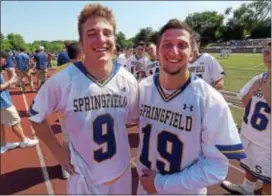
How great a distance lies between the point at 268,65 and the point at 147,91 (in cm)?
165

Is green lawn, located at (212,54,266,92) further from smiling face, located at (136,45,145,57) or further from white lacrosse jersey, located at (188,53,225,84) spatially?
white lacrosse jersey, located at (188,53,225,84)

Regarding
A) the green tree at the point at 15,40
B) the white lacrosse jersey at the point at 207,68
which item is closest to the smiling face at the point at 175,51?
the white lacrosse jersey at the point at 207,68

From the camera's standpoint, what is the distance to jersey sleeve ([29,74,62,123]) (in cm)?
210

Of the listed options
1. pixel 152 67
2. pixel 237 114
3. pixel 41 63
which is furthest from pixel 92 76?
pixel 41 63

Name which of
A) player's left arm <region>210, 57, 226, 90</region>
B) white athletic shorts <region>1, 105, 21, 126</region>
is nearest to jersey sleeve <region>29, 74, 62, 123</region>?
player's left arm <region>210, 57, 226, 90</region>

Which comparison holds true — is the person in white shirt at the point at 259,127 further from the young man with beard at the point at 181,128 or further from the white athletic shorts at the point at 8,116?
the white athletic shorts at the point at 8,116

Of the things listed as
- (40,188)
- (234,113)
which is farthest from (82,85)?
(234,113)

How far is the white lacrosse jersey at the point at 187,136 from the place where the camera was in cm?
182

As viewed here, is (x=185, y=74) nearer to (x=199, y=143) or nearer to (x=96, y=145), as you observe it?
(x=199, y=143)

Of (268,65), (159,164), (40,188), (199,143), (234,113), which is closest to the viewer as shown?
(199,143)

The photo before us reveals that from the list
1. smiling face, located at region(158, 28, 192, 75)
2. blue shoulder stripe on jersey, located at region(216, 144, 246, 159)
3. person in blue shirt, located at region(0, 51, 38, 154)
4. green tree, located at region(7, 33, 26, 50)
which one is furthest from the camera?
green tree, located at region(7, 33, 26, 50)

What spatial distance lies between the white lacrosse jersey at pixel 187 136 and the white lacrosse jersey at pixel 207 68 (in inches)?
119

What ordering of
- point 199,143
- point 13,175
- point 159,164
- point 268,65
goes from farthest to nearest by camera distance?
point 13,175
point 268,65
point 159,164
point 199,143

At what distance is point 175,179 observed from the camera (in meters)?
1.97
